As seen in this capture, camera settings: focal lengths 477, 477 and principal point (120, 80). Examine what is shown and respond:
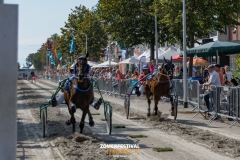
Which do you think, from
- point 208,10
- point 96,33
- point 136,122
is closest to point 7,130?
point 136,122

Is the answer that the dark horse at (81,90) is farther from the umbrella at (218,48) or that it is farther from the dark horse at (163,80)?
the umbrella at (218,48)

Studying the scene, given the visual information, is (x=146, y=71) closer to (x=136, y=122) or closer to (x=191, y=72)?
(x=136, y=122)

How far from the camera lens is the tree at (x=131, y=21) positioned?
31312mm

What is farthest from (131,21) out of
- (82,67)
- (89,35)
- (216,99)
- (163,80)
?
(89,35)

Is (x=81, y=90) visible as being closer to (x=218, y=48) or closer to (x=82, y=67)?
(x=82, y=67)

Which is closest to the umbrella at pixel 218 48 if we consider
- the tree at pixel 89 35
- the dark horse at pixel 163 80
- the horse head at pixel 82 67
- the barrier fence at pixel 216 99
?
the barrier fence at pixel 216 99

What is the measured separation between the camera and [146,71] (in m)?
17.1

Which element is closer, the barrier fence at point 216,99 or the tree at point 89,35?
the barrier fence at point 216,99

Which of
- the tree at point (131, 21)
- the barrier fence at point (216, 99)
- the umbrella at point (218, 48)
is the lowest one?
the barrier fence at point (216, 99)

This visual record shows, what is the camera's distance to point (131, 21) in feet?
103

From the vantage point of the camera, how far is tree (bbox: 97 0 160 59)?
3131cm

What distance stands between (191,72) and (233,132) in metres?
11.7

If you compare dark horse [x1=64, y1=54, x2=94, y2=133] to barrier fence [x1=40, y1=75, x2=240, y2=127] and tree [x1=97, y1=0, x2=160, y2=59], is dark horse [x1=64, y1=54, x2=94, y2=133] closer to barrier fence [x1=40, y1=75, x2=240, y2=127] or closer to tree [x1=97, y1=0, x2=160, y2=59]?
barrier fence [x1=40, y1=75, x2=240, y2=127]

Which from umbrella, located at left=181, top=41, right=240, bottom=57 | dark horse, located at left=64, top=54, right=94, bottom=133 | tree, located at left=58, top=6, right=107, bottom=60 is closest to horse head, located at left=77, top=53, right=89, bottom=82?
dark horse, located at left=64, top=54, right=94, bottom=133
